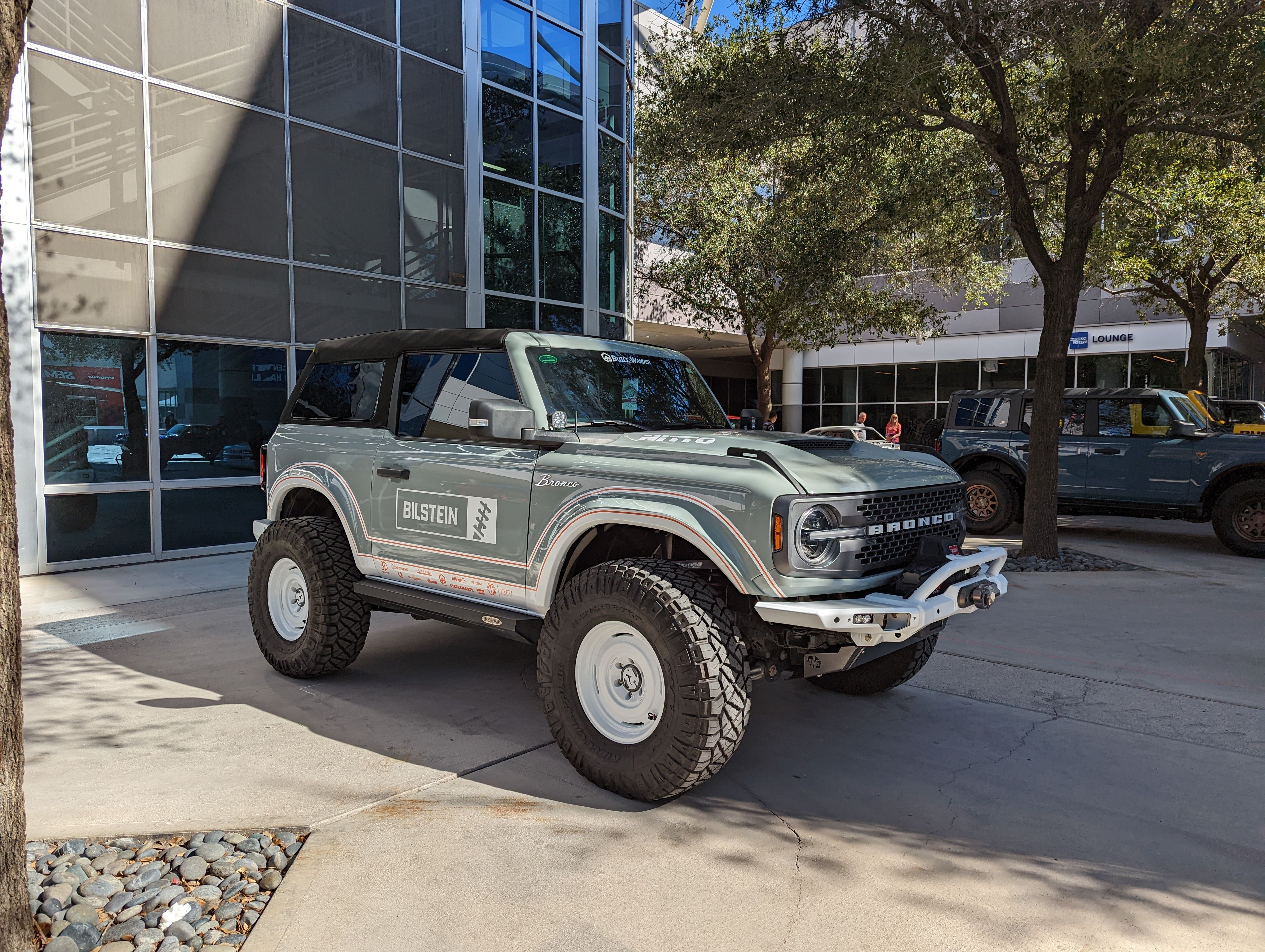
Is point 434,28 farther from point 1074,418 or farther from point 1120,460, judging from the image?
point 1120,460

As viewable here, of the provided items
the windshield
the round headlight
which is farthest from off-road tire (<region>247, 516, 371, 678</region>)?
the round headlight

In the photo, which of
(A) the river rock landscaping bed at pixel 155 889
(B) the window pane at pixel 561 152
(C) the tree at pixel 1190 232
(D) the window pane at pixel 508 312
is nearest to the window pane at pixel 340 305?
(D) the window pane at pixel 508 312

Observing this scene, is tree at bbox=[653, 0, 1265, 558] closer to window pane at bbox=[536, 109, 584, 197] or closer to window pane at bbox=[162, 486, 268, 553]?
window pane at bbox=[536, 109, 584, 197]

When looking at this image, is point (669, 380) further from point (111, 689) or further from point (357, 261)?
point (357, 261)

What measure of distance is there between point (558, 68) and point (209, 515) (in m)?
9.17

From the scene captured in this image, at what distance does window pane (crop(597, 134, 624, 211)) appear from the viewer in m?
15.5

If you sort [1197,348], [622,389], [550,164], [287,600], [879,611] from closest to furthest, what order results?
1. [879,611]
2. [622,389]
3. [287,600]
4. [550,164]
5. [1197,348]

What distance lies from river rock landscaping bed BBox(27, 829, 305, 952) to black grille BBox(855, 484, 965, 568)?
2620 mm

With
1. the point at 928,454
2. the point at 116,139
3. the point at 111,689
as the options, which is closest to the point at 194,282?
the point at 116,139

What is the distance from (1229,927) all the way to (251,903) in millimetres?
3268

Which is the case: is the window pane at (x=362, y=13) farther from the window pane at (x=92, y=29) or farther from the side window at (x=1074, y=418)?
the side window at (x=1074, y=418)

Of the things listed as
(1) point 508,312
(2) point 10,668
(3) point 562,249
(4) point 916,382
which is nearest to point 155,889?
(2) point 10,668

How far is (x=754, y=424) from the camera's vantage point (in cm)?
550

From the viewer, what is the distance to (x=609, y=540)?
4336 mm
